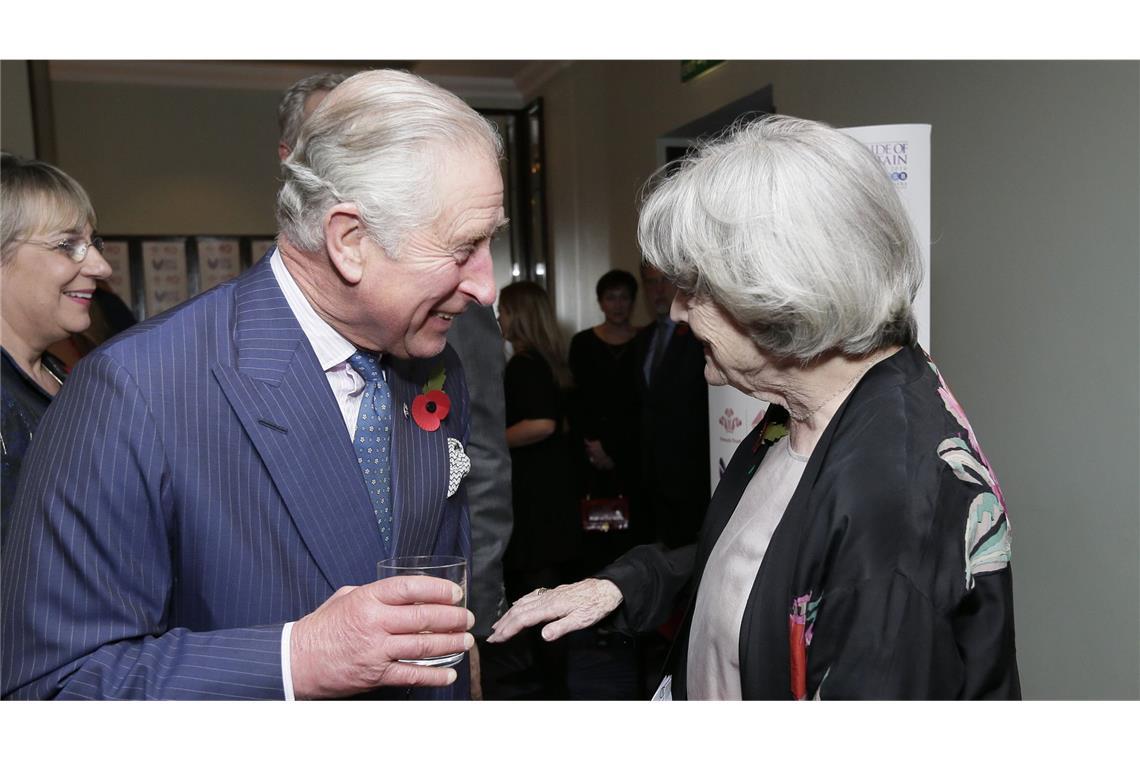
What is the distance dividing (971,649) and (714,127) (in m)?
5.03

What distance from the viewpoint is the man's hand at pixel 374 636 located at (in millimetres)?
1106

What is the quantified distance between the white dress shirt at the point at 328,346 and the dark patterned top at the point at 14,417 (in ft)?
2.99

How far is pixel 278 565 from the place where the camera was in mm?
1276

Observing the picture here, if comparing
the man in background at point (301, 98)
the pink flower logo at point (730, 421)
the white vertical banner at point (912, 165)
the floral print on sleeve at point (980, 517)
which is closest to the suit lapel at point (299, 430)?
the floral print on sleeve at point (980, 517)

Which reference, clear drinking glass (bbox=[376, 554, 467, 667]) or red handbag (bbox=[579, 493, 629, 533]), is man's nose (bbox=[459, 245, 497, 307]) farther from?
red handbag (bbox=[579, 493, 629, 533])

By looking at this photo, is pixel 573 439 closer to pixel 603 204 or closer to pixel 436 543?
pixel 603 204

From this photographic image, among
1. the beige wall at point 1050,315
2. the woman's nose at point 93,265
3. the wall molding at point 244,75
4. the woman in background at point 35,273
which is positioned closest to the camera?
the woman in background at point 35,273

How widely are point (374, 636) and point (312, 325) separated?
0.51m

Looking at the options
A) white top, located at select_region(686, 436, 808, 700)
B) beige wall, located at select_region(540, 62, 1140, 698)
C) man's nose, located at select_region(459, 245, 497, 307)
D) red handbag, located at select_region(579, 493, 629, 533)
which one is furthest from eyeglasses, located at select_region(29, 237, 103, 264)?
beige wall, located at select_region(540, 62, 1140, 698)

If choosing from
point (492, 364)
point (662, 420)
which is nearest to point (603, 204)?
point (662, 420)

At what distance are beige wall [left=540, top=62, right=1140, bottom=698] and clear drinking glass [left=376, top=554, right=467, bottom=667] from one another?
2304mm

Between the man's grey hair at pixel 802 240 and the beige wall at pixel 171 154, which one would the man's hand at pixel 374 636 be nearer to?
the man's grey hair at pixel 802 240

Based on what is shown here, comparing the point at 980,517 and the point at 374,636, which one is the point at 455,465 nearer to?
the point at 374,636

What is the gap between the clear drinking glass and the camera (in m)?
1.21
